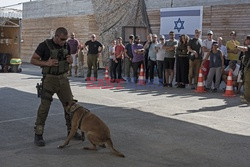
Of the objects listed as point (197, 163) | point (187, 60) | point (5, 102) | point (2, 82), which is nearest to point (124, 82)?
point (187, 60)

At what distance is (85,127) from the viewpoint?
539 centimetres

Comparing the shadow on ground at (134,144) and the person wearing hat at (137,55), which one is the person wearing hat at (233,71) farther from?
the shadow on ground at (134,144)

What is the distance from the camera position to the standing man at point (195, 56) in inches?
487

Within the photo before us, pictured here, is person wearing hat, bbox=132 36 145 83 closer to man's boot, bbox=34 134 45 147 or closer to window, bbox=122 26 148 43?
window, bbox=122 26 148 43

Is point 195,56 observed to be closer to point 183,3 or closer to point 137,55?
point 137,55

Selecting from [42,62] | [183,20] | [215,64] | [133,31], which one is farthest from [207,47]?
[42,62]

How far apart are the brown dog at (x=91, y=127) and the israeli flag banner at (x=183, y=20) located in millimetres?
11242

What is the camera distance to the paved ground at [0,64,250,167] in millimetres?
5208

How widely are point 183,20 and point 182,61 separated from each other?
4078mm

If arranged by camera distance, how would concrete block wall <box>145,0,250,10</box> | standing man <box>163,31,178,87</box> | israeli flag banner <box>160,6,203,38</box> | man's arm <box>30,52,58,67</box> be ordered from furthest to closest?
israeli flag banner <box>160,6,203,38</box>, concrete block wall <box>145,0,250,10</box>, standing man <box>163,31,178,87</box>, man's arm <box>30,52,58,67</box>

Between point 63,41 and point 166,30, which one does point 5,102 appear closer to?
point 63,41

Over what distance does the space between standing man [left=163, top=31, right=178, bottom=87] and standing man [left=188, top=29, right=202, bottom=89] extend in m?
0.70

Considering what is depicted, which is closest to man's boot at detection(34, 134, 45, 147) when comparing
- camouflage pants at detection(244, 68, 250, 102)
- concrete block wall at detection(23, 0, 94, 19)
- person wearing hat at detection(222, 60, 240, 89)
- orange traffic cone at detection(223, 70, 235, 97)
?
camouflage pants at detection(244, 68, 250, 102)

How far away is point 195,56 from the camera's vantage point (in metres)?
12.3
